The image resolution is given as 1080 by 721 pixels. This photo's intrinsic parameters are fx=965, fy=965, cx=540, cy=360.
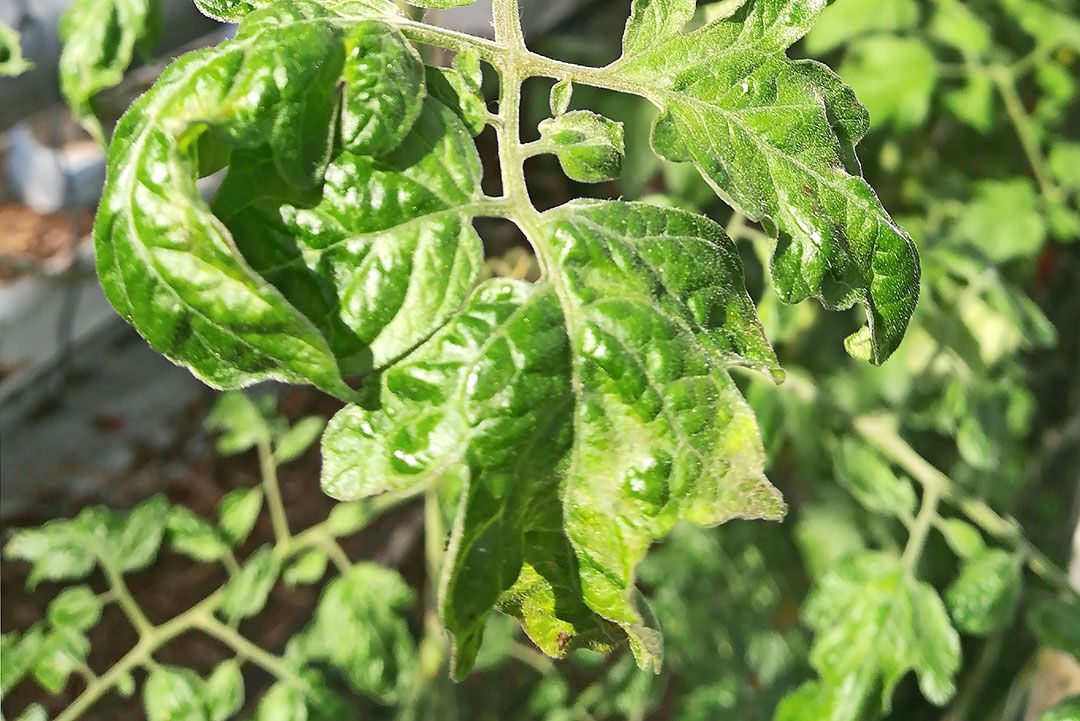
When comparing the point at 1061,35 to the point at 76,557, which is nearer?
the point at 76,557

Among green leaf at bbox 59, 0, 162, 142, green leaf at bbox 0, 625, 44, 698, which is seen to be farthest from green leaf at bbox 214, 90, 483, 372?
green leaf at bbox 0, 625, 44, 698

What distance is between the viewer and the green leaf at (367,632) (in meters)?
1.10

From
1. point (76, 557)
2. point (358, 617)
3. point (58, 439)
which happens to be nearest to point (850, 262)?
point (358, 617)

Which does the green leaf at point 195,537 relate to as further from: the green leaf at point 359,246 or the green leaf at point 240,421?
the green leaf at point 359,246

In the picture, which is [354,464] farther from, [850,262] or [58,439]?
[58,439]

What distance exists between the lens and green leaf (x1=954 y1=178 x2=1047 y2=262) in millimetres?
1556

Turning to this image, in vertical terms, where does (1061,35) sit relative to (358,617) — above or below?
above

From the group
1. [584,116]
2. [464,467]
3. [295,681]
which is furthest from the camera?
[295,681]

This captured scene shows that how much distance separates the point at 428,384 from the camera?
1.56 feet

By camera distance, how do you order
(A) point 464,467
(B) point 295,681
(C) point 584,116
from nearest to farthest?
1. (A) point 464,467
2. (C) point 584,116
3. (B) point 295,681

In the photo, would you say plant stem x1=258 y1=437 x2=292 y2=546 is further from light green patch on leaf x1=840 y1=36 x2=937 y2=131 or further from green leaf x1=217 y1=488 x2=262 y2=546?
light green patch on leaf x1=840 y1=36 x2=937 y2=131

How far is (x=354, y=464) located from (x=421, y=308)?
3.4 inches

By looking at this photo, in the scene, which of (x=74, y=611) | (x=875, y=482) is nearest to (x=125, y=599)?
(x=74, y=611)

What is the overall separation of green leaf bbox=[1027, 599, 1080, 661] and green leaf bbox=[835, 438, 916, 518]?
169 mm
